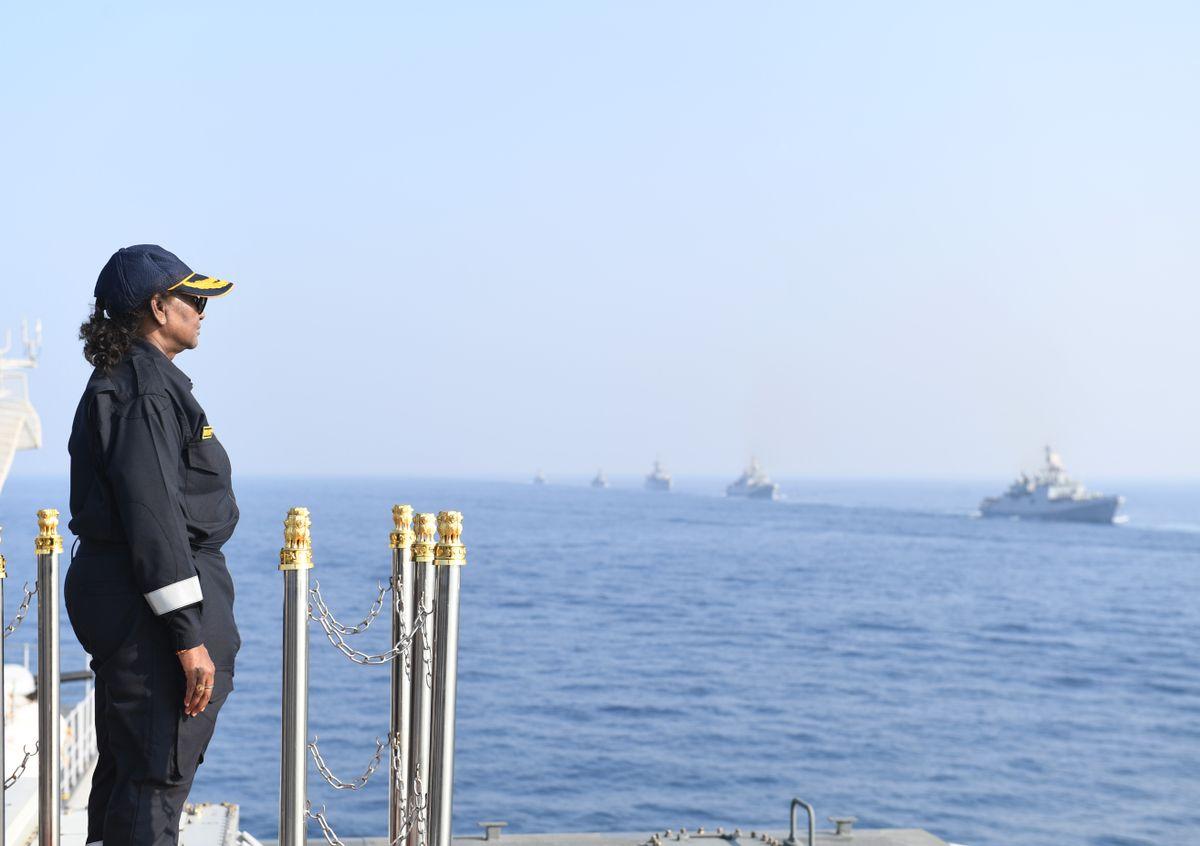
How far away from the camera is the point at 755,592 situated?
69812mm

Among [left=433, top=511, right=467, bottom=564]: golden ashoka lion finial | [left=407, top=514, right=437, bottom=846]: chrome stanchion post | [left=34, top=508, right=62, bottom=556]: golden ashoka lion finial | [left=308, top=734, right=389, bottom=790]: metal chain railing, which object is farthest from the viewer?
[left=34, top=508, right=62, bottom=556]: golden ashoka lion finial

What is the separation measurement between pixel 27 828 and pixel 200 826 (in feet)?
4.62

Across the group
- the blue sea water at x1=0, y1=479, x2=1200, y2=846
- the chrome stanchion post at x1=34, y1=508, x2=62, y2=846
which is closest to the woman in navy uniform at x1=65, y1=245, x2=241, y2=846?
the chrome stanchion post at x1=34, y1=508, x2=62, y2=846

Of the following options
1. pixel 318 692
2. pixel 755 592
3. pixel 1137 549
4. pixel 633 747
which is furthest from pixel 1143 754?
pixel 1137 549

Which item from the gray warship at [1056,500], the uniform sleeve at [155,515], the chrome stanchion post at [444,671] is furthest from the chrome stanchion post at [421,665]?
the gray warship at [1056,500]

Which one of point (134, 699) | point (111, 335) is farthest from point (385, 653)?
point (111, 335)

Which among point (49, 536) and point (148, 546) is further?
point (49, 536)

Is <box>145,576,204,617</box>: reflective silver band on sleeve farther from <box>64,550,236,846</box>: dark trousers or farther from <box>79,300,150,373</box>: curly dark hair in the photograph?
<box>79,300,150,373</box>: curly dark hair

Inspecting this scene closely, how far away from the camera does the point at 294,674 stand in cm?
461

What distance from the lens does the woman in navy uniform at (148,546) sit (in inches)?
146

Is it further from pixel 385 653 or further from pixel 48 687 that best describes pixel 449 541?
pixel 48 687

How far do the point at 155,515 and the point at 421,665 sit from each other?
1966 millimetres

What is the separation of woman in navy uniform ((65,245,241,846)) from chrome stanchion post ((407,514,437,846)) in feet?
4.55

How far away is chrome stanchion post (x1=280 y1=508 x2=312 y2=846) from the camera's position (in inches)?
178
